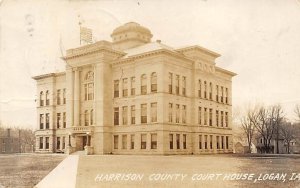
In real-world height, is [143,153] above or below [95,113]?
below

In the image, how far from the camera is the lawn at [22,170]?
11.8m

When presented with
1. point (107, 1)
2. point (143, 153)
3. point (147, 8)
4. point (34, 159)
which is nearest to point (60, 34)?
point (107, 1)

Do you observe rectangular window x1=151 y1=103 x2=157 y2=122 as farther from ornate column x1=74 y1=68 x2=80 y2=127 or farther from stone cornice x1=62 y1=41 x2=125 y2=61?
ornate column x1=74 y1=68 x2=80 y2=127

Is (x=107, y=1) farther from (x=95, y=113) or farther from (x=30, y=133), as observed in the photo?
(x=30, y=133)

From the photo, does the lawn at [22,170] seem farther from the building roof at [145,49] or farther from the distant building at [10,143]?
the building roof at [145,49]

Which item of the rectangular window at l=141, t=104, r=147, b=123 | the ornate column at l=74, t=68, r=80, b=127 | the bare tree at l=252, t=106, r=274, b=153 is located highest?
the ornate column at l=74, t=68, r=80, b=127

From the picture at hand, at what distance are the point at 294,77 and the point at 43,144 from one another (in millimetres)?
11987

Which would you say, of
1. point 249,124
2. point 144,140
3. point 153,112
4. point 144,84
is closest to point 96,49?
point 144,84

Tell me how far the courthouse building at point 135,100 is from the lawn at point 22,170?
2243 millimetres

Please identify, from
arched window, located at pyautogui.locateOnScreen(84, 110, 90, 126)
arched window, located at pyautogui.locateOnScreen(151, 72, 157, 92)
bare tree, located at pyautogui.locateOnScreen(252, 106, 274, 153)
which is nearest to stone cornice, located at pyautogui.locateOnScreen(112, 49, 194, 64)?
arched window, located at pyautogui.locateOnScreen(151, 72, 157, 92)

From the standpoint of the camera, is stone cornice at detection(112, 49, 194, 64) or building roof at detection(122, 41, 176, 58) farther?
building roof at detection(122, 41, 176, 58)

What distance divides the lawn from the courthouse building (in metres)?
2.24

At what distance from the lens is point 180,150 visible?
14.5 metres

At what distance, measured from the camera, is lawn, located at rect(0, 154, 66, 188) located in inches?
464
